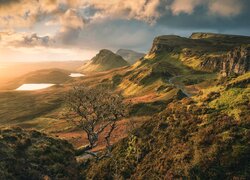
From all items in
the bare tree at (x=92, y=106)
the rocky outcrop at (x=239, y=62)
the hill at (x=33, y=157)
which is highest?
the rocky outcrop at (x=239, y=62)

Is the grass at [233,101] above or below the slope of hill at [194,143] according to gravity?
above

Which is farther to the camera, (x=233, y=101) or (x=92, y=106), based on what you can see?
(x=92, y=106)

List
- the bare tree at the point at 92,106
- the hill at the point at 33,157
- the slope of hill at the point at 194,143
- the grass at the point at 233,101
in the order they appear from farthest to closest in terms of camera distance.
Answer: the bare tree at the point at 92,106 → the grass at the point at 233,101 → the hill at the point at 33,157 → the slope of hill at the point at 194,143

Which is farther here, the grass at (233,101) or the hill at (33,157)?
the grass at (233,101)

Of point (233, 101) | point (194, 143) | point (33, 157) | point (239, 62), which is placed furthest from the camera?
point (239, 62)

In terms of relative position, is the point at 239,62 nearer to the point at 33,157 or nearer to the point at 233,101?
the point at 233,101

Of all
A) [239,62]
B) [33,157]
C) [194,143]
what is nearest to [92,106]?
[33,157]

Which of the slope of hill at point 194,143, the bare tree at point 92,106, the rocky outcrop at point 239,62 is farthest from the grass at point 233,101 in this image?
the rocky outcrop at point 239,62

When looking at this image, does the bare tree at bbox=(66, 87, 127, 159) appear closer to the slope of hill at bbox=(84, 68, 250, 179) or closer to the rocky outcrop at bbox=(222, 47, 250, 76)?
the slope of hill at bbox=(84, 68, 250, 179)

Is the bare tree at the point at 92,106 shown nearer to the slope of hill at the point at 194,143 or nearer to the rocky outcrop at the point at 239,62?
the slope of hill at the point at 194,143

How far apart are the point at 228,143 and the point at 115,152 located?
62.4 feet

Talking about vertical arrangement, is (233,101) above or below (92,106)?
above

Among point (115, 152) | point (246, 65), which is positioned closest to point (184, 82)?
point (246, 65)

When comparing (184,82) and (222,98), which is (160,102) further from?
(222,98)
